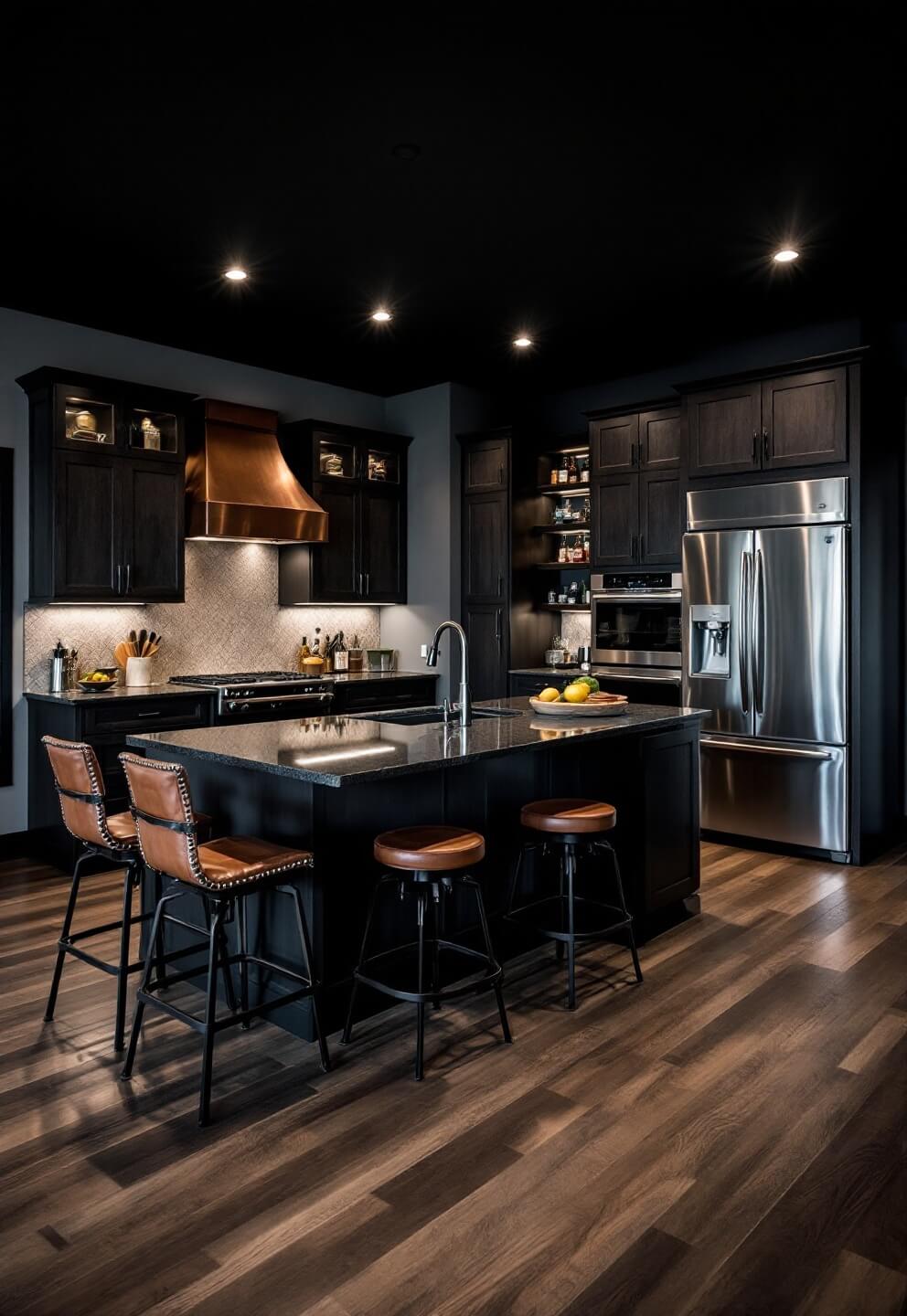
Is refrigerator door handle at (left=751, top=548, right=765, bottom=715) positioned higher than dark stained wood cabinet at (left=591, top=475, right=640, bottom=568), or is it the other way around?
dark stained wood cabinet at (left=591, top=475, right=640, bottom=568)

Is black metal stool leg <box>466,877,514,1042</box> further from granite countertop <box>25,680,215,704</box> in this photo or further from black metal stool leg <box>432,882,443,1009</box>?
granite countertop <box>25,680,215,704</box>

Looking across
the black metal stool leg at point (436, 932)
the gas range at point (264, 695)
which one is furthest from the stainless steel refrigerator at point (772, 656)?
the black metal stool leg at point (436, 932)

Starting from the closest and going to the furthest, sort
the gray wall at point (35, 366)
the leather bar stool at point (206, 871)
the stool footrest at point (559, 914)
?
1. the leather bar stool at point (206, 871)
2. the stool footrest at point (559, 914)
3. the gray wall at point (35, 366)

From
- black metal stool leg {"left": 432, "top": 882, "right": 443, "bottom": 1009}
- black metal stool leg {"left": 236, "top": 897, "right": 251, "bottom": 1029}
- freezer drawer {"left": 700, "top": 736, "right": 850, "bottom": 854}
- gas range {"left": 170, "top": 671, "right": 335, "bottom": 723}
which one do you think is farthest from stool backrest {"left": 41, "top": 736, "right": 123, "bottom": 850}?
freezer drawer {"left": 700, "top": 736, "right": 850, "bottom": 854}

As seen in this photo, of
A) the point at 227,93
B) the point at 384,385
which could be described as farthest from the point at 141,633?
the point at 227,93

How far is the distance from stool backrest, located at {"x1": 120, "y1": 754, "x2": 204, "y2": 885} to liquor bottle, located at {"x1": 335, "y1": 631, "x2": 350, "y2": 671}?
4402 millimetres

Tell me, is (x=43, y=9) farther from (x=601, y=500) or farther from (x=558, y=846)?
(x=601, y=500)

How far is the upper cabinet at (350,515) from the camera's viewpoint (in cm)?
673

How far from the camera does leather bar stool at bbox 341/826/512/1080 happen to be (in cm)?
281

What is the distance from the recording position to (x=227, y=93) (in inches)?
125

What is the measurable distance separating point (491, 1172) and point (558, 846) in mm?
1410

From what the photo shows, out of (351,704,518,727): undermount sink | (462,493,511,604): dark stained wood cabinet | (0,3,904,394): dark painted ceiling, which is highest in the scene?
(0,3,904,394): dark painted ceiling

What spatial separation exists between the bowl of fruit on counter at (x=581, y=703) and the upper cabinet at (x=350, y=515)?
2.97 m

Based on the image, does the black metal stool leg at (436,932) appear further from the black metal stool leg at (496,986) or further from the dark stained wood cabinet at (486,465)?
the dark stained wood cabinet at (486,465)
